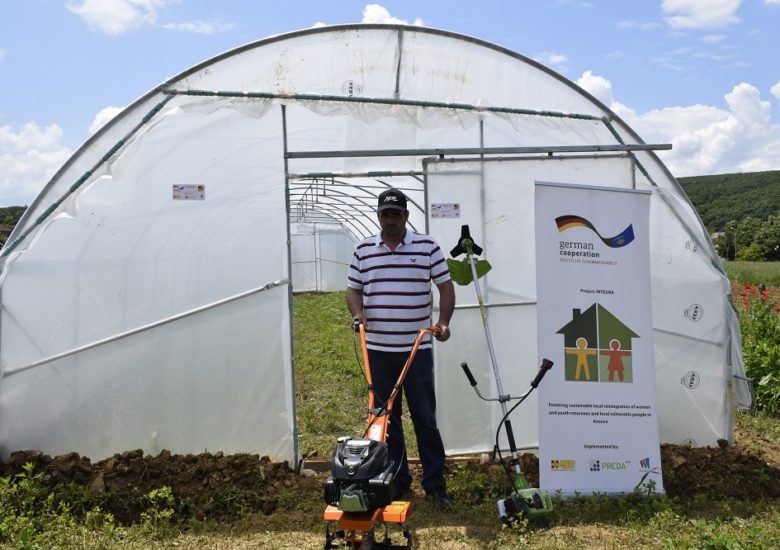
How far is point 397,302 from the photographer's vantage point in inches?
189

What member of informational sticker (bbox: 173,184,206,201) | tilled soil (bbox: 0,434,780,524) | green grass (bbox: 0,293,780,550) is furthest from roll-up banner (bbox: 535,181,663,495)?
informational sticker (bbox: 173,184,206,201)

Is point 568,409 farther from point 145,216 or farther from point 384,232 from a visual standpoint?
point 145,216

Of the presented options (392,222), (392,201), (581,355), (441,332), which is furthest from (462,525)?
(392,201)

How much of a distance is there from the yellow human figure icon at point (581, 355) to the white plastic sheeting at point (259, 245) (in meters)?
1.26

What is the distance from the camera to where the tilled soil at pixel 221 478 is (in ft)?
16.9

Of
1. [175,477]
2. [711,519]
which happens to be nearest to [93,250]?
[175,477]

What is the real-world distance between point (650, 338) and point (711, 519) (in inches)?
51.0

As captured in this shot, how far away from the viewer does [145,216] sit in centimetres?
591

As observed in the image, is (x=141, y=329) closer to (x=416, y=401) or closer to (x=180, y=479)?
(x=180, y=479)

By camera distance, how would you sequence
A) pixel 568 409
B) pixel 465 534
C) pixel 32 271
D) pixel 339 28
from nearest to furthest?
pixel 465 534
pixel 568 409
pixel 32 271
pixel 339 28

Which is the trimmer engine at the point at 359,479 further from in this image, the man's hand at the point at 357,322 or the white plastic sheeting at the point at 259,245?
the white plastic sheeting at the point at 259,245

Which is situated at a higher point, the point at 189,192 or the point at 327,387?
the point at 189,192

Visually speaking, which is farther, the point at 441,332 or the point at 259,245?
the point at 259,245

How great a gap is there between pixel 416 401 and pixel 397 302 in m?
0.72
